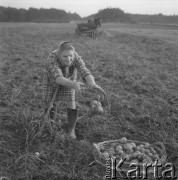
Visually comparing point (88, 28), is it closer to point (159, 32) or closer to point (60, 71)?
point (159, 32)

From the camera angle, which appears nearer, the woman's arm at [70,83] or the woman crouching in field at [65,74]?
the woman's arm at [70,83]

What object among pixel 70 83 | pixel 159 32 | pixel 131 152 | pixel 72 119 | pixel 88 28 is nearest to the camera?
pixel 70 83

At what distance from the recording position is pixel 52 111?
423cm

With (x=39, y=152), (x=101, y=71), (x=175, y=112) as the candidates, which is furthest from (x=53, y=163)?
(x=101, y=71)

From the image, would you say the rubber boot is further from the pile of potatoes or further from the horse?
the horse

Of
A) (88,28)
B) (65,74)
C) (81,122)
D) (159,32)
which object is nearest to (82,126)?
(81,122)

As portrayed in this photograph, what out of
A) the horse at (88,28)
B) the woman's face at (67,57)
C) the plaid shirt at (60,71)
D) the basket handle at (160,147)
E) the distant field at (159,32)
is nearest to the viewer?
the basket handle at (160,147)

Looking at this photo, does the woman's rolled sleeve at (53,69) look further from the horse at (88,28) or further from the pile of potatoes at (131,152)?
the horse at (88,28)

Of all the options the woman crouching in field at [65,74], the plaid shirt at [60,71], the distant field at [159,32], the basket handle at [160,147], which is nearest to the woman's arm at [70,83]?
the woman crouching in field at [65,74]

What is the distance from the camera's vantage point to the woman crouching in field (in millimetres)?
3576

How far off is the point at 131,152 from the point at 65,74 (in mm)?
1192

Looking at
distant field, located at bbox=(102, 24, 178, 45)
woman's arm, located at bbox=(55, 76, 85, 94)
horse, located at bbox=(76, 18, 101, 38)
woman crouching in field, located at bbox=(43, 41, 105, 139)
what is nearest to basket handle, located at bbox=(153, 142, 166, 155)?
woman crouching in field, located at bbox=(43, 41, 105, 139)

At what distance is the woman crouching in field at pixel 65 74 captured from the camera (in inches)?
141

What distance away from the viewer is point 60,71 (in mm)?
Result: 3604
